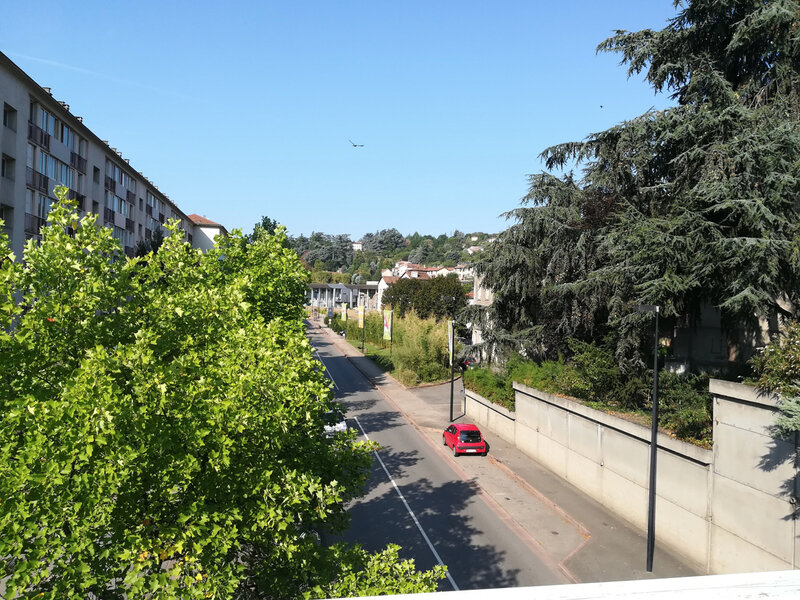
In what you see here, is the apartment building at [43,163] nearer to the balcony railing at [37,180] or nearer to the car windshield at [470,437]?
the balcony railing at [37,180]

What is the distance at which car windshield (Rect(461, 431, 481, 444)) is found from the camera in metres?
25.1

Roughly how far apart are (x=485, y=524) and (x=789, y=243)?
1173cm

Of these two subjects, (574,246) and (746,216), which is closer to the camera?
(746,216)

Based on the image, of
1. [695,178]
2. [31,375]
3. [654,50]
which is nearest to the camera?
[31,375]

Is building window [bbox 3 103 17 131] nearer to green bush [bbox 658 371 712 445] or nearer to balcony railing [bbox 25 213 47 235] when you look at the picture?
balcony railing [bbox 25 213 47 235]

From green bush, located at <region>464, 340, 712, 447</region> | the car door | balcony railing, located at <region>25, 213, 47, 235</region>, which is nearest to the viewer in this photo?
green bush, located at <region>464, 340, 712, 447</region>

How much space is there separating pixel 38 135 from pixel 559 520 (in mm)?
30940

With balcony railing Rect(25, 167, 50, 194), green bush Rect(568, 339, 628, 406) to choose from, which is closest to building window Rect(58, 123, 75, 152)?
balcony railing Rect(25, 167, 50, 194)

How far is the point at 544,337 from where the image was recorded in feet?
93.4

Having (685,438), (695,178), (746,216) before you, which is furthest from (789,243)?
(685,438)

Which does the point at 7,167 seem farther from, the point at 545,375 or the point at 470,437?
the point at 545,375

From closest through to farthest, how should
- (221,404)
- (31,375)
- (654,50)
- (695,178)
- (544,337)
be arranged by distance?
(221,404), (31,375), (695,178), (654,50), (544,337)

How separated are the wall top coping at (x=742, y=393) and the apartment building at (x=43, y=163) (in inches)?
1096

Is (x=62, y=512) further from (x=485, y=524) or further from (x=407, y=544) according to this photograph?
(x=485, y=524)
